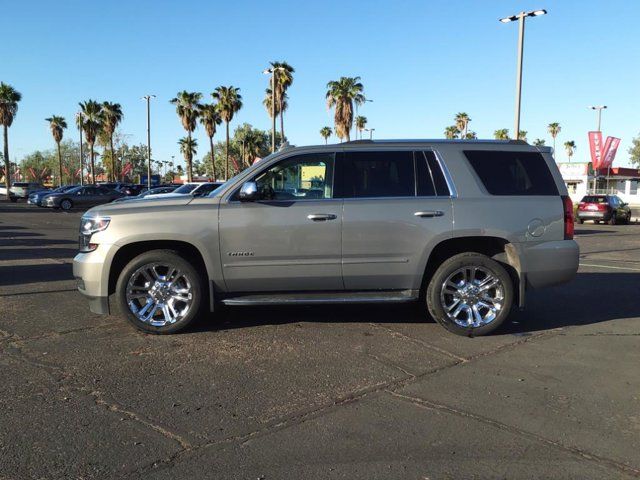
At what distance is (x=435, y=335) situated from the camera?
581cm

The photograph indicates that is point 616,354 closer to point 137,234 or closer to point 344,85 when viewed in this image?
point 137,234

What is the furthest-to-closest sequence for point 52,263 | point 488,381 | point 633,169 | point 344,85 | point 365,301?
point 633,169 → point 344,85 → point 52,263 → point 365,301 → point 488,381

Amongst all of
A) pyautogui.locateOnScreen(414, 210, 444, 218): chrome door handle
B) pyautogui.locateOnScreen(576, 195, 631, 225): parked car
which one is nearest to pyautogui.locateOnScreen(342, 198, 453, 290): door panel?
pyautogui.locateOnScreen(414, 210, 444, 218): chrome door handle

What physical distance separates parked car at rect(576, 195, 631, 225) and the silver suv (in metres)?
23.7

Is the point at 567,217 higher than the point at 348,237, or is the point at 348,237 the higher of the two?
the point at 567,217

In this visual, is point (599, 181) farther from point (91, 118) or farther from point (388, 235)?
point (388, 235)

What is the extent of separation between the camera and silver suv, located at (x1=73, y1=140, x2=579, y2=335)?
556cm

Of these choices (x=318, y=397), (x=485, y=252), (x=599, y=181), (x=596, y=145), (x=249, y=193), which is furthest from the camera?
(x=599, y=181)

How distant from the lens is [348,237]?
559 cm

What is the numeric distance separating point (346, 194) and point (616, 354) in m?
3.04

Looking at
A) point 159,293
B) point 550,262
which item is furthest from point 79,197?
point 550,262

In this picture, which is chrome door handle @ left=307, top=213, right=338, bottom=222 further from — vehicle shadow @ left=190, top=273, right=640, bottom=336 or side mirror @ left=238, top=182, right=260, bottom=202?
vehicle shadow @ left=190, top=273, right=640, bottom=336

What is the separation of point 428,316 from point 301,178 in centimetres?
232

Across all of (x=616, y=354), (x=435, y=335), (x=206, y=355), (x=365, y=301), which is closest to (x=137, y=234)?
(x=206, y=355)
